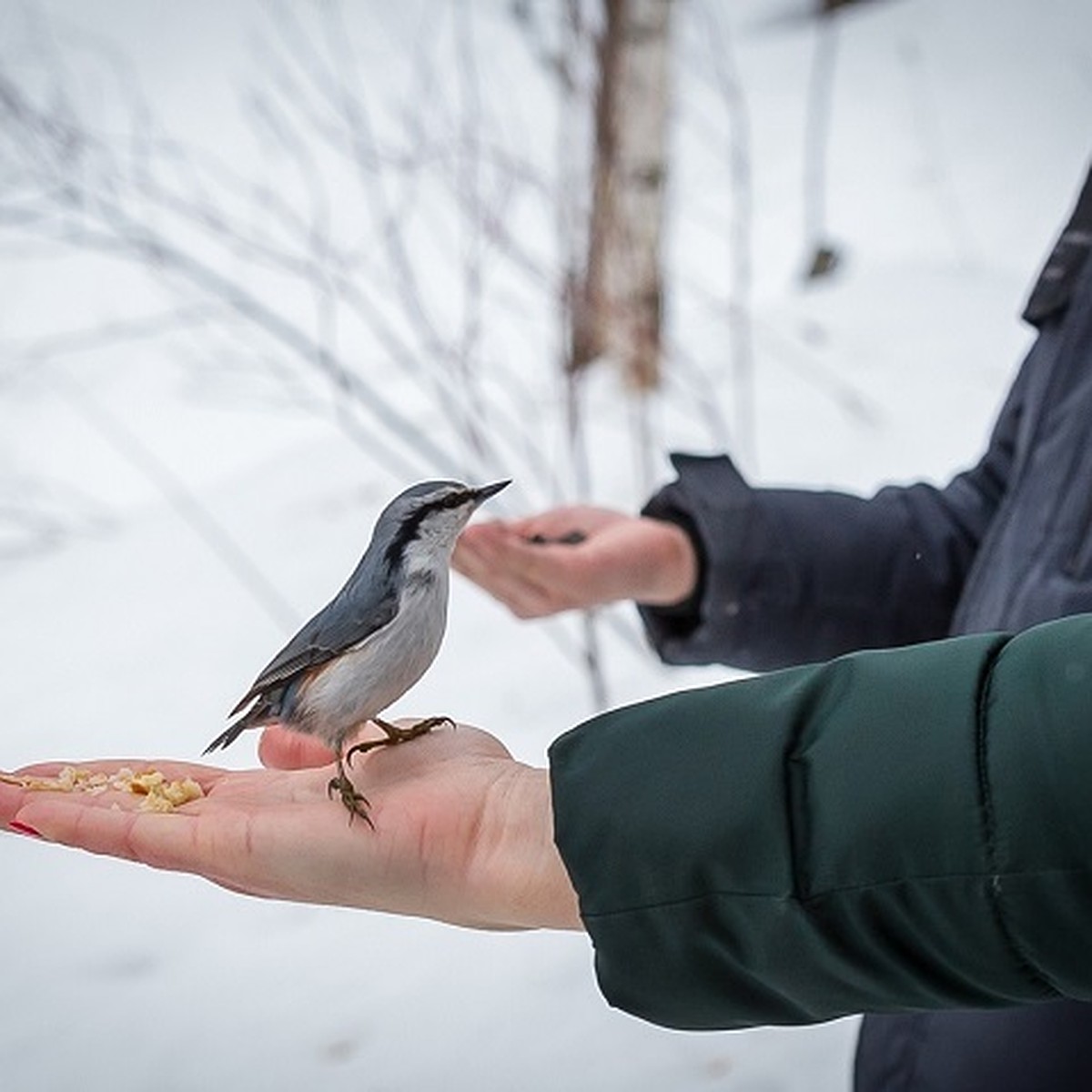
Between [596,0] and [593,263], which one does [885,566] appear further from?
[596,0]

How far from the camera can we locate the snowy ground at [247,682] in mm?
1203

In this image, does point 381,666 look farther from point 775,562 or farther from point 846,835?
point 775,562

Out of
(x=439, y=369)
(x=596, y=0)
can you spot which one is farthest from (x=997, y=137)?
(x=439, y=369)

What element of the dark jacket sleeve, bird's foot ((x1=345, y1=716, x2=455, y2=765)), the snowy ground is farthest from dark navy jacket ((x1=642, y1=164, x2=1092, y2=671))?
bird's foot ((x1=345, y1=716, x2=455, y2=765))

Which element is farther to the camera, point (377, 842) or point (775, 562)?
point (775, 562)

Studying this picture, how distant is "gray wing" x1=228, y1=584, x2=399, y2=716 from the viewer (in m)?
0.66

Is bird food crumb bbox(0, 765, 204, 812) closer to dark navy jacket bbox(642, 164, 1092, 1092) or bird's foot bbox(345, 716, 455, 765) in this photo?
bird's foot bbox(345, 716, 455, 765)

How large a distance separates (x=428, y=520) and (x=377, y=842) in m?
0.16

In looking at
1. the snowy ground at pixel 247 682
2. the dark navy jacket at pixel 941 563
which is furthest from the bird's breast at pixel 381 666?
the dark navy jacket at pixel 941 563

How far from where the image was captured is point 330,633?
2.20ft

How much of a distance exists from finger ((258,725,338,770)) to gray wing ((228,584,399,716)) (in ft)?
0.13

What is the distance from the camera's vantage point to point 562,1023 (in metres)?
1.37

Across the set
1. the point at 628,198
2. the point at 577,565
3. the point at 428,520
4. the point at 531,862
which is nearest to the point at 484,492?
the point at 428,520

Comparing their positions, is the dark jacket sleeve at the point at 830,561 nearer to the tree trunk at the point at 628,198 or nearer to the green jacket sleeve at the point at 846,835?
the green jacket sleeve at the point at 846,835
